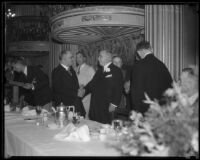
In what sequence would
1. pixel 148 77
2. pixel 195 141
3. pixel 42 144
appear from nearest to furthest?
1. pixel 195 141
2. pixel 42 144
3. pixel 148 77

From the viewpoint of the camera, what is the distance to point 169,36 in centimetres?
563

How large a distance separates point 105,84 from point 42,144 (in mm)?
3083

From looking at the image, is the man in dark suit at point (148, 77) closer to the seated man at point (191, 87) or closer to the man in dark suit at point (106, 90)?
the man in dark suit at point (106, 90)

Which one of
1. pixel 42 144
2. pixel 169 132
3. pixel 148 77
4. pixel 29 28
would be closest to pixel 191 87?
pixel 169 132

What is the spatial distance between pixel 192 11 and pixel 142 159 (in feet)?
13.6

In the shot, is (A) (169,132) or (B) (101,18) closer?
(A) (169,132)

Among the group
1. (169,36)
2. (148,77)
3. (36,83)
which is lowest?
(36,83)

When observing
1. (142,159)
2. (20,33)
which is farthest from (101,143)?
(20,33)

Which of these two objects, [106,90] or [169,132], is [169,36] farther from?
[169,132]

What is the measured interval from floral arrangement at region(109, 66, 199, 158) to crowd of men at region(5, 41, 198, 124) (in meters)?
2.41

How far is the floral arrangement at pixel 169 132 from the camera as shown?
1894 millimetres

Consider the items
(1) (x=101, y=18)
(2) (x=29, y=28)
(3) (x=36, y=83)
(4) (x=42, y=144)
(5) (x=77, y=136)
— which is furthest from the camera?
(2) (x=29, y=28)

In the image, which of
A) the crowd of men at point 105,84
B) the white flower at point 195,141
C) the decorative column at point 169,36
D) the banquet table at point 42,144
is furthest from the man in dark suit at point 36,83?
the white flower at point 195,141

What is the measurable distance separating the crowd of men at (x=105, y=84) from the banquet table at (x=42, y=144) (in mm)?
1118
